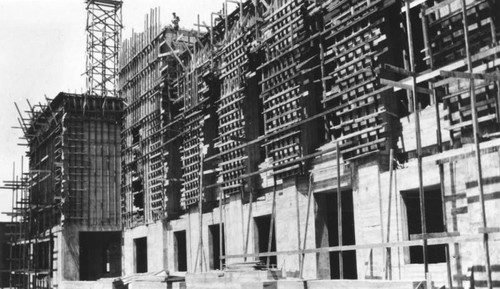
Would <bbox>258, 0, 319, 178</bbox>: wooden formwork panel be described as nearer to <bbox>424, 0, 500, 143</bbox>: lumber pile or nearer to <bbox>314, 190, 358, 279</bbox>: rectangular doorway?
<bbox>314, 190, 358, 279</bbox>: rectangular doorway

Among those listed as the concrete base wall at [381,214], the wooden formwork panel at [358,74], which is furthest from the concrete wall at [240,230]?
the wooden formwork panel at [358,74]

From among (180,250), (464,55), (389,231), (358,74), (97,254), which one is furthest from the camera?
(97,254)

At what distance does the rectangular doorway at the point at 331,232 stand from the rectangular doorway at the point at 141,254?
19.0 m

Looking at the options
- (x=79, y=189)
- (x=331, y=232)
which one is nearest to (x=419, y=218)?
(x=331, y=232)

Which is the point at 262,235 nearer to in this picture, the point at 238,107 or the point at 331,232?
the point at 331,232

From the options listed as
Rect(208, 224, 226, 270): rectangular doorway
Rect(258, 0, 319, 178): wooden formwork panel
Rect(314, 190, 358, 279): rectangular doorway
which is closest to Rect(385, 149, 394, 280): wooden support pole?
Rect(314, 190, 358, 279): rectangular doorway

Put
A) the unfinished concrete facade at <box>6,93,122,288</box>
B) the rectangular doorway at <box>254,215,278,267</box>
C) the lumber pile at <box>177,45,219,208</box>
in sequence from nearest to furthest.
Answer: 1. the rectangular doorway at <box>254,215,278,267</box>
2. the lumber pile at <box>177,45,219,208</box>
3. the unfinished concrete facade at <box>6,93,122,288</box>

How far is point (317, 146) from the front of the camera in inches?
923

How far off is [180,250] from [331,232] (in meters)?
14.1

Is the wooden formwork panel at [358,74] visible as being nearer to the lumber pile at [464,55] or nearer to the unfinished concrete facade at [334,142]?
the unfinished concrete facade at [334,142]

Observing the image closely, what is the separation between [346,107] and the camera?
68.5 feet

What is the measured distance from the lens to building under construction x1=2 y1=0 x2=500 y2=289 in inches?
618

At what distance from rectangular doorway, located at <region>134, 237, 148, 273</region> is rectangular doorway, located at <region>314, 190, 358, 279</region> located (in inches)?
747

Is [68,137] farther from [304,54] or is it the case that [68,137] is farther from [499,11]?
[499,11]
